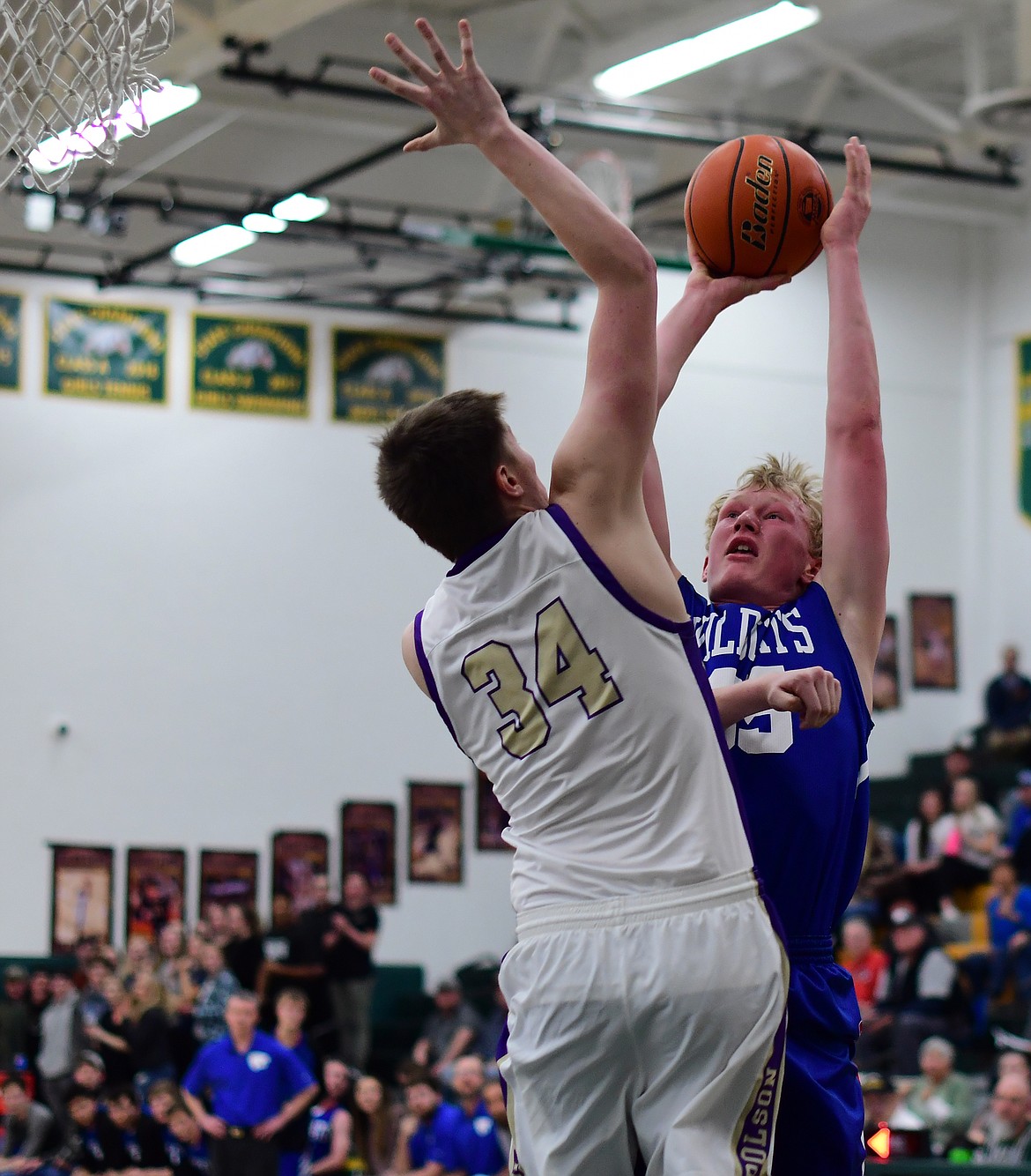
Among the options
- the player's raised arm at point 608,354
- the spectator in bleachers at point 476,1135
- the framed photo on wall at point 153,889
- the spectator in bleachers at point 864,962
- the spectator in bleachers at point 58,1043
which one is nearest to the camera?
the player's raised arm at point 608,354

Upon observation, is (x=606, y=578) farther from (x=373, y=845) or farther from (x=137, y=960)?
(x=373, y=845)

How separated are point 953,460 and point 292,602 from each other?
290 inches

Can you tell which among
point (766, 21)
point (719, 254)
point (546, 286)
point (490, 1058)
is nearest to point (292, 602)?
point (546, 286)

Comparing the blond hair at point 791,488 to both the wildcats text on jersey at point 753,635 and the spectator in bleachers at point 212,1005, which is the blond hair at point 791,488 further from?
the spectator in bleachers at point 212,1005

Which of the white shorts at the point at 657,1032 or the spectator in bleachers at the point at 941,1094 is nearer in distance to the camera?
the white shorts at the point at 657,1032

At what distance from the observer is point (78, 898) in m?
15.9

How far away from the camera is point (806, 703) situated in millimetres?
2719

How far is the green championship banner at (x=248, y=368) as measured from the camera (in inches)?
670

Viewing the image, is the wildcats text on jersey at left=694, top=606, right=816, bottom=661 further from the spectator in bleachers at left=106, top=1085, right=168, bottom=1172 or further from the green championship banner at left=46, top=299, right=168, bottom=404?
the green championship banner at left=46, top=299, right=168, bottom=404

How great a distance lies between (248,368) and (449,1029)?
6503 millimetres

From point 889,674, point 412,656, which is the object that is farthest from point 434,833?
point 412,656

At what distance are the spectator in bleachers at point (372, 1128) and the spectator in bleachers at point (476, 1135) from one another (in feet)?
2.40

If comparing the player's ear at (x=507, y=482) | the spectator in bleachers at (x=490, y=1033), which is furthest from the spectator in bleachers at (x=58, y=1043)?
the player's ear at (x=507, y=482)

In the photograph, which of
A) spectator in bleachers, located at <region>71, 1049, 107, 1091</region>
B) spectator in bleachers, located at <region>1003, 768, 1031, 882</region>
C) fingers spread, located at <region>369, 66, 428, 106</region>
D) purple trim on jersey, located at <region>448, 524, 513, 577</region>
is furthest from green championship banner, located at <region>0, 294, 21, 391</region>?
purple trim on jersey, located at <region>448, 524, 513, 577</region>
